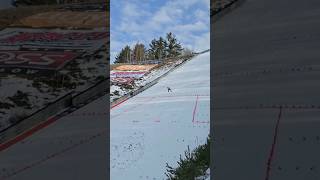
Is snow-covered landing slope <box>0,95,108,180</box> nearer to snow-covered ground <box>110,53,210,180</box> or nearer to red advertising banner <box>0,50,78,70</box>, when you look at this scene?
red advertising banner <box>0,50,78,70</box>

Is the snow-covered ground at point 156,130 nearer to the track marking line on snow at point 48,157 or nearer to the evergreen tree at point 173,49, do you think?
the track marking line on snow at point 48,157

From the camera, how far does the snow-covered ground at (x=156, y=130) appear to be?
12.4ft

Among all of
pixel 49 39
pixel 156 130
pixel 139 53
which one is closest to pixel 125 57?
pixel 139 53


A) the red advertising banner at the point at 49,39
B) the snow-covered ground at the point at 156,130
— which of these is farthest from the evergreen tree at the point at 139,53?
the red advertising banner at the point at 49,39
